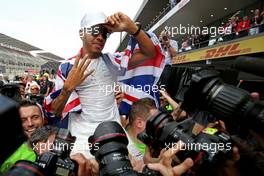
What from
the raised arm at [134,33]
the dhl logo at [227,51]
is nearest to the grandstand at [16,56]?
the dhl logo at [227,51]

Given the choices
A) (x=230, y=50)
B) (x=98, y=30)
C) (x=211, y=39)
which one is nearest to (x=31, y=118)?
(x=98, y=30)

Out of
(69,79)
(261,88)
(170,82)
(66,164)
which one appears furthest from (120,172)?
(261,88)

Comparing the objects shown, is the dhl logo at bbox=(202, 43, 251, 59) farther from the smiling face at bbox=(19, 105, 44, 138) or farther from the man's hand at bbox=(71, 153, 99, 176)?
the man's hand at bbox=(71, 153, 99, 176)

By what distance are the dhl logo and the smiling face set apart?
359cm

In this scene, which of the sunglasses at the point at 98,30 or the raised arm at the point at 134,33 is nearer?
the raised arm at the point at 134,33

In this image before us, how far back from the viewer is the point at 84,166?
1188 millimetres

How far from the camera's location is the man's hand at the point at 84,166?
3.85 feet

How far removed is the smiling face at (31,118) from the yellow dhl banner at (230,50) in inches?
133

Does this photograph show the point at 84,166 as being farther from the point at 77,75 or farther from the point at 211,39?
the point at 211,39

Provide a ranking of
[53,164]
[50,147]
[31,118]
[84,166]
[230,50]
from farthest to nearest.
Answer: [230,50], [31,118], [50,147], [84,166], [53,164]

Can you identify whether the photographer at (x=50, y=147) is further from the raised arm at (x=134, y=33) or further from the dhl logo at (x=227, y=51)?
the dhl logo at (x=227, y=51)

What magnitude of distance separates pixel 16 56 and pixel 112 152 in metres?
33.1

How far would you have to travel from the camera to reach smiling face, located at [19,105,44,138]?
6.79 feet

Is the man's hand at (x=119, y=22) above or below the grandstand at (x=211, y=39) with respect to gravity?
above
